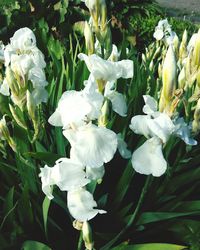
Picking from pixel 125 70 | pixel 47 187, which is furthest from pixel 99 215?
pixel 125 70

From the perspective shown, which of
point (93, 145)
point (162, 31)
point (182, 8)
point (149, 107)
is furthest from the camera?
point (182, 8)

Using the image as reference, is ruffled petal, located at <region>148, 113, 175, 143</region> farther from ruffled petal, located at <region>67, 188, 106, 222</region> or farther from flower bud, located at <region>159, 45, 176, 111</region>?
ruffled petal, located at <region>67, 188, 106, 222</region>

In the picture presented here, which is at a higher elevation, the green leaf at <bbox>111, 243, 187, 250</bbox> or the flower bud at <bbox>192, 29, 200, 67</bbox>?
the flower bud at <bbox>192, 29, 200, 67</bbox>

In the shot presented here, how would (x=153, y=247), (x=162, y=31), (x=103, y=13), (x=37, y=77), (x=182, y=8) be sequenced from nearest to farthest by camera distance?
(x=153, y=247)
(x=37, y=77)
(x=103, y=13)
(x=162, y=31)
(x=182, y=8)

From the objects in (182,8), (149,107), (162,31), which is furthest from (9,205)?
(182,8)

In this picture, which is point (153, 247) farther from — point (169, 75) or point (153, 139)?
point (169, 75)

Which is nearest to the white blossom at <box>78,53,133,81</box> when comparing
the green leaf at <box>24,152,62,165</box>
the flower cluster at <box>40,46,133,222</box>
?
the flower cluster at <box>40,46,133,222</box>

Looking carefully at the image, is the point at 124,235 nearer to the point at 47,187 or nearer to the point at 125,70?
the point at 47,187
